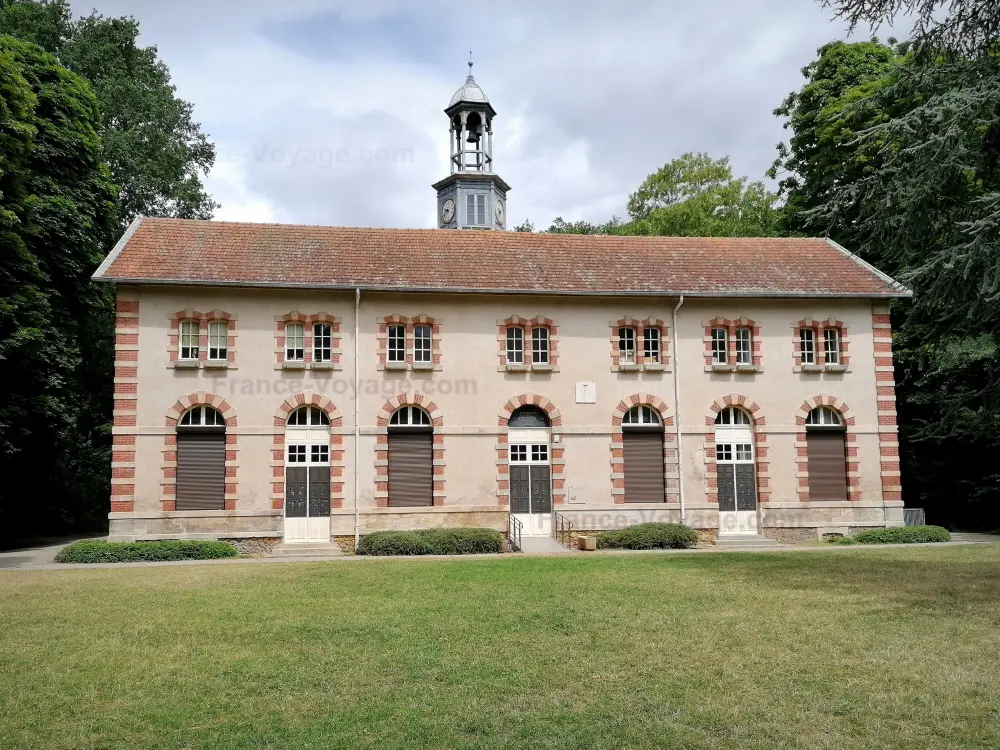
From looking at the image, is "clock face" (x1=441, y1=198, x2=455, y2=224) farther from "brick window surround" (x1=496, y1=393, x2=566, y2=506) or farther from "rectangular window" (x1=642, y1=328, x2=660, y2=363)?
"brick window surround" (x1=496, y1=393, x2=566, y2=506)

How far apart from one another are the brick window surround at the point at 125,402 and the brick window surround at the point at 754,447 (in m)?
15.7

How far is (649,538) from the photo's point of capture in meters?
22.7

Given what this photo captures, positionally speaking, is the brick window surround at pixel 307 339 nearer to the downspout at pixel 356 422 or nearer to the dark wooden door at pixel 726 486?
the downspout at pixel 356 422

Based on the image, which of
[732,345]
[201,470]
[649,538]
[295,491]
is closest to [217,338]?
[201,470]

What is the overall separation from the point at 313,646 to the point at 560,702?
3487 millimetres

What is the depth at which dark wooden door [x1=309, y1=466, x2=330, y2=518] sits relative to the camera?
23750mm

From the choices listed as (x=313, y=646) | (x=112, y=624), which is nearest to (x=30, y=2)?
(x=112, y=624)

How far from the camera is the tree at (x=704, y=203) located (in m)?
39.5

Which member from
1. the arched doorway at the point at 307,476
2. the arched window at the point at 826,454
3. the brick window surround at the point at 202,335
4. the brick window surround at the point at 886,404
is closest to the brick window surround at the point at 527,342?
the arched doorway at the point at 307,476

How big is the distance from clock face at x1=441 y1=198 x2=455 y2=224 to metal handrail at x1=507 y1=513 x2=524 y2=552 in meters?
13.1

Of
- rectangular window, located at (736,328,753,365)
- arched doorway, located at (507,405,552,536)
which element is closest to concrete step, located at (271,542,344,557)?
arched doorway, located at (507,405,552,536)

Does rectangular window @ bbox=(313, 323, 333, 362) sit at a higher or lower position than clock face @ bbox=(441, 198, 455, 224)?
lower

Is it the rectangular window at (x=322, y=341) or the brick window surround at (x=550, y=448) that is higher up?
the rectangular window at (x=322, y=341)

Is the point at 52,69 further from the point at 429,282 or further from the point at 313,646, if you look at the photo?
the point at 313,646
